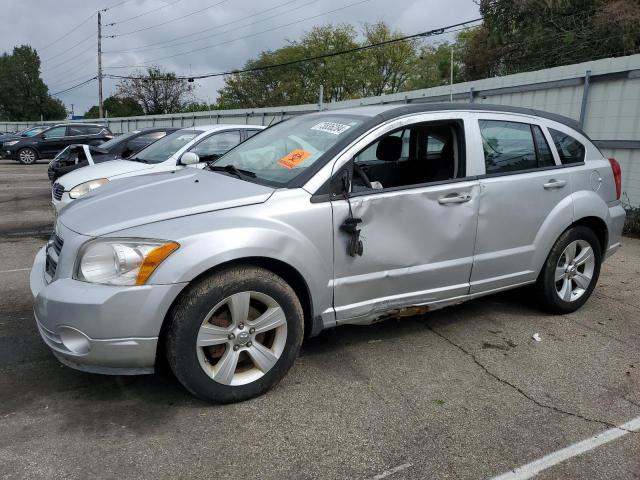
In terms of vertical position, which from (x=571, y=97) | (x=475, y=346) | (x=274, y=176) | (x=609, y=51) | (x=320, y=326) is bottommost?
(x=475, y=346)

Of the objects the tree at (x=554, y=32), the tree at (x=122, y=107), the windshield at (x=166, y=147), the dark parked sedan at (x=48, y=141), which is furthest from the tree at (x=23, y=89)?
the windshield at (x=166, y=147)

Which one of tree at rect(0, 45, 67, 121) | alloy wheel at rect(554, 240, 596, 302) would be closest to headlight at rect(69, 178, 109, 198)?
alloy wheel at rect(554, 240, 596, 302)

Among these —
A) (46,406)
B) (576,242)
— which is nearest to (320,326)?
(46,406)

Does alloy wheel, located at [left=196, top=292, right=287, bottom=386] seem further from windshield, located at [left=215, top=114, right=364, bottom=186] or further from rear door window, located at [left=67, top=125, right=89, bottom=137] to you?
rear door window, located at [left=67, top=125, right=89, bottom=137]

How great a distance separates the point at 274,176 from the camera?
3455 mm

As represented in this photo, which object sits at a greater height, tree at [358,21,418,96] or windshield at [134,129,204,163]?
tree at [358,21,418,96]

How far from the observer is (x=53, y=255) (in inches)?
125

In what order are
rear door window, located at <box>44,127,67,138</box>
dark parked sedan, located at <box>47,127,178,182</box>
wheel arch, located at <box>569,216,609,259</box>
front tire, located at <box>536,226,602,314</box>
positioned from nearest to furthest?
front tire, located at <box>536,226,602,314</box> < wheel arch, located at <box>569,216,609,259</box> < dark parked sedan, located at <box>47,127,178,182</box> < rear door window, located at <box>44,127,67,138</box>

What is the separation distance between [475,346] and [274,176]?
6.28 ft

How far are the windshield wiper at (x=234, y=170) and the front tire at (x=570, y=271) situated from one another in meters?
2.48

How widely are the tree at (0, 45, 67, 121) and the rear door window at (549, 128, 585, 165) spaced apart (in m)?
106

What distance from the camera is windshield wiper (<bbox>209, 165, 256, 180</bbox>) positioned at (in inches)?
143

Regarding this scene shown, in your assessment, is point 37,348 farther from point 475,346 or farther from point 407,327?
point 475,346

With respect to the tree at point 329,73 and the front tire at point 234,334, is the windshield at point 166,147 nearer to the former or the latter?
the front tire at point 234,334
